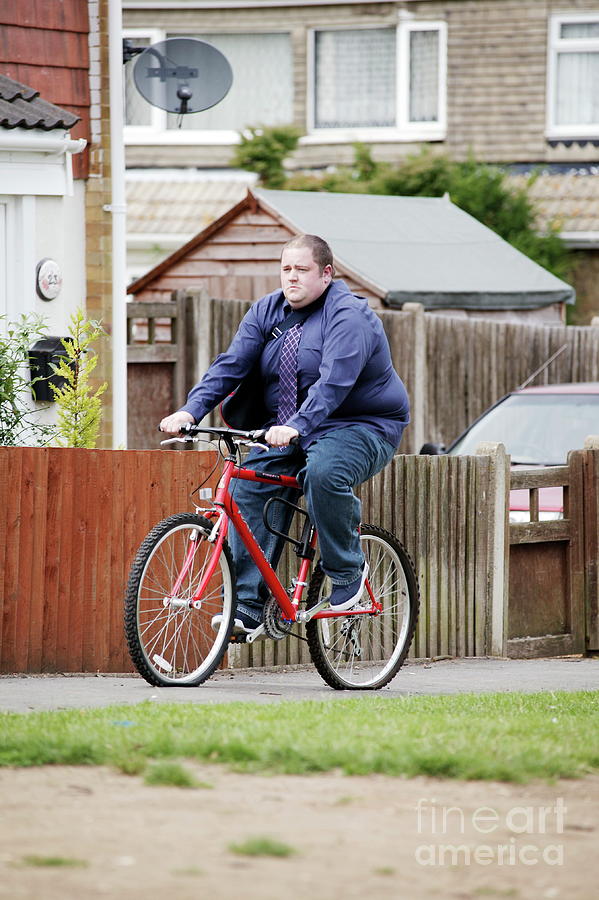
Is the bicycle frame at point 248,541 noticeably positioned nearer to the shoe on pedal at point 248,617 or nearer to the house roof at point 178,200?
the shoe on pedal at point 248,617

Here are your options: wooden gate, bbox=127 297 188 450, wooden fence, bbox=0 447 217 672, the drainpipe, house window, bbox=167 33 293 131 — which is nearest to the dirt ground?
wooden fence, bbox=0 447 217 672

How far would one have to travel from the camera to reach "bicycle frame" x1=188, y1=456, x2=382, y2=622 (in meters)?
6.62

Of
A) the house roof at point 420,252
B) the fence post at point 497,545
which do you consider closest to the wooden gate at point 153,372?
the house roof at point 420,252

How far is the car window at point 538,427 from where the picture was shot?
38.4 ft

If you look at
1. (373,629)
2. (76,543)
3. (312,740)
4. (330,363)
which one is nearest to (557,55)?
(373,629)

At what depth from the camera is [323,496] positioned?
673 cm

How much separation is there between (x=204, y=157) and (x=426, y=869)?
925 inches

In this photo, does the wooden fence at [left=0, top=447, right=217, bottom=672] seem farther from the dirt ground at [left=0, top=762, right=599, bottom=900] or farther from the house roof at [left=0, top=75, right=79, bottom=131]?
the house roof at [left=0, top=75, right=79, bottom=131]

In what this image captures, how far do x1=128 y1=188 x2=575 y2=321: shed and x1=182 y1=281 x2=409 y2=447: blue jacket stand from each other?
8.42 m

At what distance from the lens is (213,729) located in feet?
17.6

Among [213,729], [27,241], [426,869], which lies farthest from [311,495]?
[27,241]

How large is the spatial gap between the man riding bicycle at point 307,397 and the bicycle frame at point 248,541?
0.09 meters

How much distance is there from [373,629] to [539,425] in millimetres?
4526

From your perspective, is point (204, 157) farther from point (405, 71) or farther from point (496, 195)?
point (496, 195)
